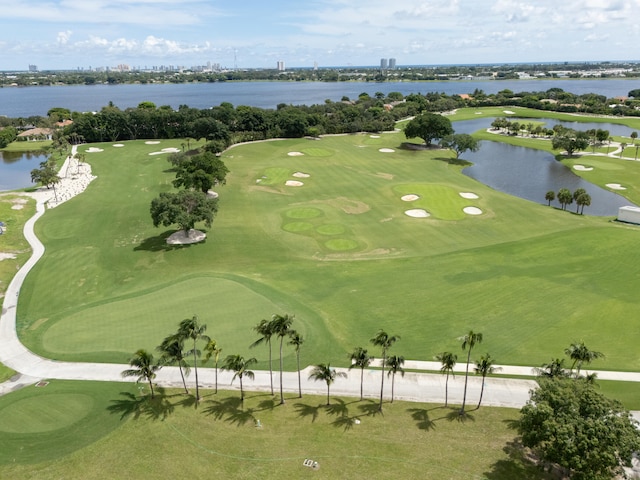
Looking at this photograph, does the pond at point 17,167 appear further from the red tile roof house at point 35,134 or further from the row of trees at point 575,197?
the row of trees at point 575,197

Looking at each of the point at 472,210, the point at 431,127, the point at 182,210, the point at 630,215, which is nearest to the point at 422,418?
the point at 182,210

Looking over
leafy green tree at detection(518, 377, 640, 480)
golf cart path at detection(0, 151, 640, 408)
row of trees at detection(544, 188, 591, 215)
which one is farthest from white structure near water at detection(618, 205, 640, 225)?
leafy green tree at detection(518, 377, 640, 480)

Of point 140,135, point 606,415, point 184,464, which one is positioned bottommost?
point 184,464

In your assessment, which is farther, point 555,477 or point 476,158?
point 476,158

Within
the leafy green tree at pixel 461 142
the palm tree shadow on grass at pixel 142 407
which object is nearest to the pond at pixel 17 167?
the palm tree shadow on grass at pixel 142 407

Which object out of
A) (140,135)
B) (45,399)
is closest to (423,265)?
(45,399)

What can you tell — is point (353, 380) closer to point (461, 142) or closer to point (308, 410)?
point (308, 410)

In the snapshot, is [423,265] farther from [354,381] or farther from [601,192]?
[601,192]

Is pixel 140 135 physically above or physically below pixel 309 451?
above
